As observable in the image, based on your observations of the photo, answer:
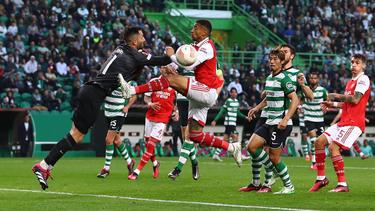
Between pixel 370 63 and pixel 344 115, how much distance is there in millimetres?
33018

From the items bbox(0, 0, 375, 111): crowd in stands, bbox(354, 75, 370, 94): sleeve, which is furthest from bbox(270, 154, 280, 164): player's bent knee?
bbox(0, 0, 375, 111): crowd in stands

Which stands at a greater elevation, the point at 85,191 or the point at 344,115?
the point at 344,115

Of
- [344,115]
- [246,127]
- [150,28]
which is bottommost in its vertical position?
[246,127]

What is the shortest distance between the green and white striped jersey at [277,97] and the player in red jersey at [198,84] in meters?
0.95

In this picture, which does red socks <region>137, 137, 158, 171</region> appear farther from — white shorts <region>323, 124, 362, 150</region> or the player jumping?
white shorts <region>323, 124, 362, 150</region>

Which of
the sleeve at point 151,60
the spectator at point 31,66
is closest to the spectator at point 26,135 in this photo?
the spectator at point 31,66

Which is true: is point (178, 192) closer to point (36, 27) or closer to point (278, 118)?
point (278, 118)

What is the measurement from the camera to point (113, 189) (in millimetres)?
17938

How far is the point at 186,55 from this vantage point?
16.0 metres

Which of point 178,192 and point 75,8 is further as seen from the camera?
point 75,8

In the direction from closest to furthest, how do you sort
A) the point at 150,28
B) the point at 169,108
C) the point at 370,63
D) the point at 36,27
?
1. the point at 169,108
2. the point at 36,27
3. the point at 150,28
4. the point at 370,63

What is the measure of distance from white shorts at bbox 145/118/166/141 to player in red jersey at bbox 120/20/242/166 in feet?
15.4

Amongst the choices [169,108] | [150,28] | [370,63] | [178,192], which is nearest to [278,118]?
[178,192]

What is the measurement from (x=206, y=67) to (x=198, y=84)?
47cm
